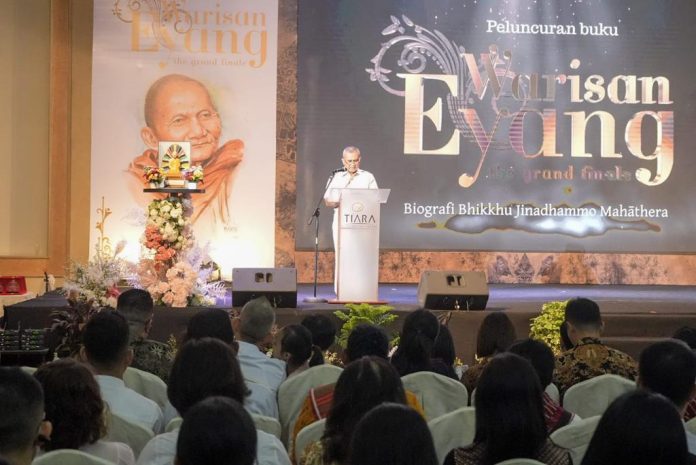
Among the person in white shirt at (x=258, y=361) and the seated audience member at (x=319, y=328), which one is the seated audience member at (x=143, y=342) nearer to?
the person in white shirt at (x=258, y=361)

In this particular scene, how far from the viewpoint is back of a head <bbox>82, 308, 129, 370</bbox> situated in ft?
12.0

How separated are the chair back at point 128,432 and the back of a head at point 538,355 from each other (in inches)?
52.3

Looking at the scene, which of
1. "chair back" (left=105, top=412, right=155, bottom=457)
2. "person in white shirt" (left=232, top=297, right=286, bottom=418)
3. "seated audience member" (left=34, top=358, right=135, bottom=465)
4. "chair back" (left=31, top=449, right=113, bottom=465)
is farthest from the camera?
"person in white shirt" (left=232, top=297, right=286, bottom=418)

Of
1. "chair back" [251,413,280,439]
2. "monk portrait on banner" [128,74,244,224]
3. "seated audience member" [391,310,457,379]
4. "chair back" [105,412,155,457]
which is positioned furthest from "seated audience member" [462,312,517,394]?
"monk portrait on banner" [128,74,244,224]

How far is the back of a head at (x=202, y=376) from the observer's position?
2.80 metres

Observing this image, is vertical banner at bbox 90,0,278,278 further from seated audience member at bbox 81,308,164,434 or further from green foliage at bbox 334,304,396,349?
seated audience member at bbox 81,308,164,434

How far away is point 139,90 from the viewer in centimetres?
1087

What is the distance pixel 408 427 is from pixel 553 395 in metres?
2.26

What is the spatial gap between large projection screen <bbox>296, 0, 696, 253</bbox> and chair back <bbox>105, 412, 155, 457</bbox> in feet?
25.8

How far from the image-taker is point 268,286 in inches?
320

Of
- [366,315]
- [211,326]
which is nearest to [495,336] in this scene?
[211,326]

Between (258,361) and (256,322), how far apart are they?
26cm

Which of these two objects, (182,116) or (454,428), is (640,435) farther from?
(182,116)

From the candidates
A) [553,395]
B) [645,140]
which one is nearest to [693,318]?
[645,140]
